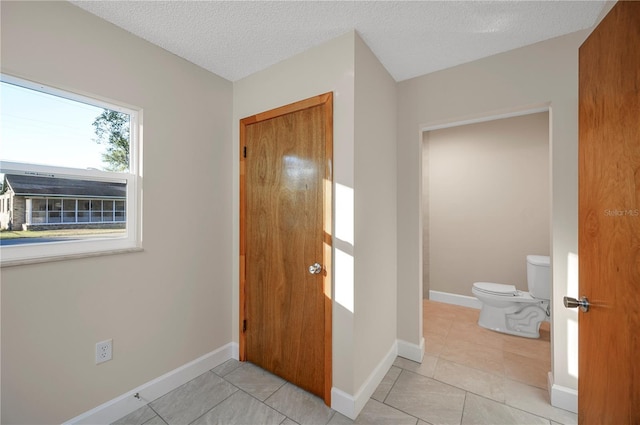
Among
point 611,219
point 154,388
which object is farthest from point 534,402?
point 154,388

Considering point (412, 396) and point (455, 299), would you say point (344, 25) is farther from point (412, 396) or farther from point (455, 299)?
point (455, 299)

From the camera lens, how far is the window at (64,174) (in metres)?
1.33

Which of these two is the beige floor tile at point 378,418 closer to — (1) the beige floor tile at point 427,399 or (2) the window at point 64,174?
(1) the beige floor tile at point 427,399

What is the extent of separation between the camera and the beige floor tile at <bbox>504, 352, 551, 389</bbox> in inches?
A: 77.4

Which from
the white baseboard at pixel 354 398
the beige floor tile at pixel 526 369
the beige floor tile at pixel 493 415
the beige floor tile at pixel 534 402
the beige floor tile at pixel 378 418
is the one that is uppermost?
the white baseboard at pixel 354 398

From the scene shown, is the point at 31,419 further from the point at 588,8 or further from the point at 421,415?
the point at 588,8

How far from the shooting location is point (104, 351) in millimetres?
1592

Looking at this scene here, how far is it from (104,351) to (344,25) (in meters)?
2.46

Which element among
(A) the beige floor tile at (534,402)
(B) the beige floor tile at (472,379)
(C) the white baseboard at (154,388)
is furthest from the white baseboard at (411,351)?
(C) the white baseboard at (154,388)

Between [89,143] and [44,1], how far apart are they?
71cm

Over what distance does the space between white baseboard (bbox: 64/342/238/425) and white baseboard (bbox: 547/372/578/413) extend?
2.33 meters

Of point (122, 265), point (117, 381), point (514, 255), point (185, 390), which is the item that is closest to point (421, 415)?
point (185, 390)

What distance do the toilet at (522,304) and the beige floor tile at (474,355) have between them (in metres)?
0.49

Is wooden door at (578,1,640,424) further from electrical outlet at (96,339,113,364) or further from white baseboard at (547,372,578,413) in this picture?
electrical outlet at (96,339,113,364)
